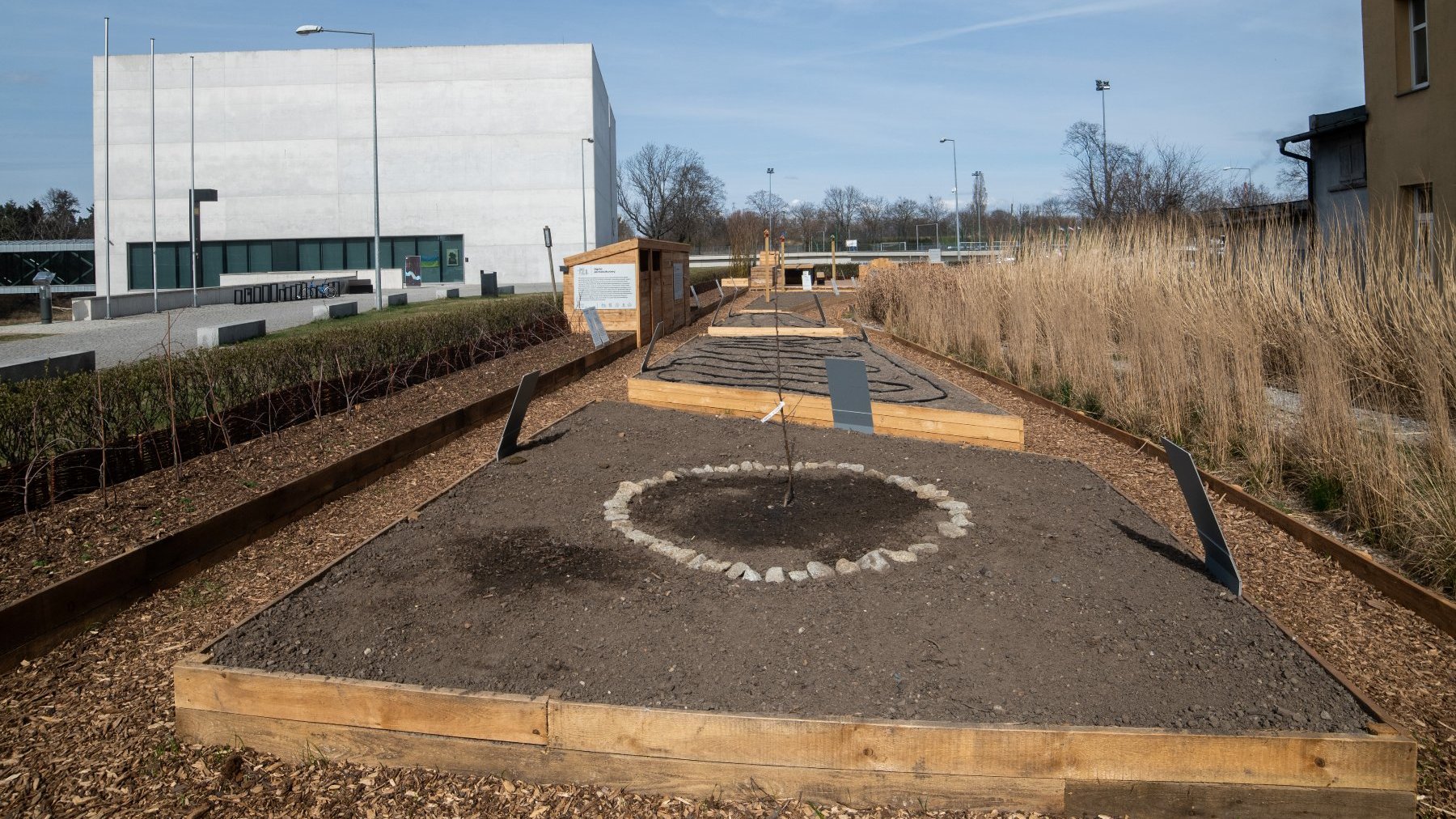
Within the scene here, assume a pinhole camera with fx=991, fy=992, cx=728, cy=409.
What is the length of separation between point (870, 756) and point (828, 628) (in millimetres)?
993

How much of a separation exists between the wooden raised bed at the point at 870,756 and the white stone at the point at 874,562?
65.4 inches

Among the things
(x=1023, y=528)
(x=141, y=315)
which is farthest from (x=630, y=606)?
(x=141, y=315)

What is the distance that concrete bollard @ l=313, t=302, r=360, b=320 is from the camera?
21.7 m

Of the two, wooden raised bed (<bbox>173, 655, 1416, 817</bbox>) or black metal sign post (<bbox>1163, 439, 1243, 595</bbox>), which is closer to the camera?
wooden raised bed (<bbox>173, 655, 1416, 817</bbox>)

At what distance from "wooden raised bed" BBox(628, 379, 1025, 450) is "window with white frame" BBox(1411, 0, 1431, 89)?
1184 cm

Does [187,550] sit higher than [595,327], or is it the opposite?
[595,327]

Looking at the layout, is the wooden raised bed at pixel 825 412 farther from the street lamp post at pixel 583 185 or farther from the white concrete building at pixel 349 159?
the white concrete building at pixel 349 159

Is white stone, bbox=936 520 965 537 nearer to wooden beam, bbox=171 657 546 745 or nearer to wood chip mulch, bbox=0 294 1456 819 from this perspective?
wood chip mulch, bbox=0 294 1456 819

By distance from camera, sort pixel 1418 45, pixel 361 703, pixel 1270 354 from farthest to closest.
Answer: pixel 1418 45 < pixel 1270 354 < pixel 361 703

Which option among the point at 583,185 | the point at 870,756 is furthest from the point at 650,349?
the point at 583,185

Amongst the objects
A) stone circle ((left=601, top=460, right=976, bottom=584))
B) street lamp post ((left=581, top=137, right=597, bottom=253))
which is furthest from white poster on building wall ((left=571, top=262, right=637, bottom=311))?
street lamp post ((left=581, top=137, right=597, bottom=253))

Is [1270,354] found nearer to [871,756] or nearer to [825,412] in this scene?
[825,412]

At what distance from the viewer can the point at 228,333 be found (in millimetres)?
15367

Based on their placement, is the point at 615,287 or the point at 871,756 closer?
the point at 871,756
